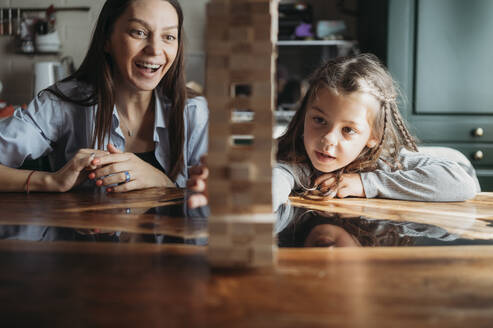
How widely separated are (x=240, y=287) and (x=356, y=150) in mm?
746

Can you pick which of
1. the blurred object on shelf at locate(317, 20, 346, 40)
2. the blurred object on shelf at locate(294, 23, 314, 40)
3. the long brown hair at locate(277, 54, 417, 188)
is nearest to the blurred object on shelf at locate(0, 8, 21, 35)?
the blurred object on shelf at locate(294, 23, 314, 40)

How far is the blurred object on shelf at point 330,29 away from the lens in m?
3.20

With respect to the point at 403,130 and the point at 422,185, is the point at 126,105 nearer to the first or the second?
the point at 403,130

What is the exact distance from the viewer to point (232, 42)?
41cm

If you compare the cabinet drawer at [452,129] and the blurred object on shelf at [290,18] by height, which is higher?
the blurred object on shelf at [290,18]

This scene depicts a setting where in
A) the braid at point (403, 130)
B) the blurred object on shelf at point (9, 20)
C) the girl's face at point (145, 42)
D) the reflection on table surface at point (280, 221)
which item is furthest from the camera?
the blurred object on shelf at point (9, 20)

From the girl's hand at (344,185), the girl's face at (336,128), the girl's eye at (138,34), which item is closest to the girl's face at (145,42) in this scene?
the girl's eye at (138,34)

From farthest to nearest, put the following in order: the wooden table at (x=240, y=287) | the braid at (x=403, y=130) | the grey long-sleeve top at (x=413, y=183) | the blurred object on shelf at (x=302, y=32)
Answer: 1. the blurred object on shelf at (x=302, y=32)
2. the braid at (x=403, y=130)
3. the grey long-sleeve top at (x=413, y=183)
4. the wooden table at (x=240, y=287)

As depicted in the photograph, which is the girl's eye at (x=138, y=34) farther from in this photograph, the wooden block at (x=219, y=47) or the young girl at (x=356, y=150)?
the wooden block at (x=219, y=47)

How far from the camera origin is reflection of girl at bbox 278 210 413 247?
572mm

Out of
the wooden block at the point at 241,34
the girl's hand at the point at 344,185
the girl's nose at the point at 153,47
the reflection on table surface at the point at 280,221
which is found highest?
the girl's nose at the point at 153,47

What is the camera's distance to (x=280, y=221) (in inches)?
27.7

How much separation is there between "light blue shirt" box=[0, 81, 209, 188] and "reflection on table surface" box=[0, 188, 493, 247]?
372 mm

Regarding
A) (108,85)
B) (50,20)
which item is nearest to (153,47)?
(108,85)
